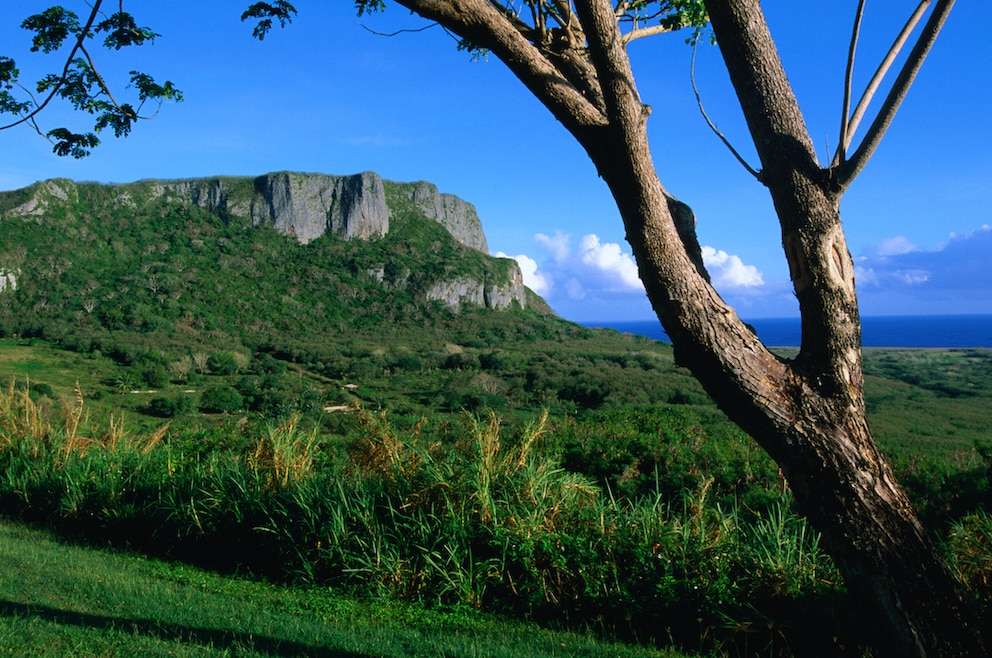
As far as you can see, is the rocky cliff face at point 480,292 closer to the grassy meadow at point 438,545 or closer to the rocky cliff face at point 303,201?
the rocky cliff face at point 303,201

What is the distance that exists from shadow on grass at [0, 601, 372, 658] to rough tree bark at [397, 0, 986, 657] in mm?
2366

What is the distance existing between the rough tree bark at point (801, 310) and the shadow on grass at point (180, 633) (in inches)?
93.2

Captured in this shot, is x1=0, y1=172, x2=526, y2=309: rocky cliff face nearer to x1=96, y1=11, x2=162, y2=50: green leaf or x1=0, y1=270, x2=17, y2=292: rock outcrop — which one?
x1=0, y1=270, x2=17, y2=292: rock outcrop

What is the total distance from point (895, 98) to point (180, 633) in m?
4.25

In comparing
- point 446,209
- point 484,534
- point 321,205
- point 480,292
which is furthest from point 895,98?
point 446,209

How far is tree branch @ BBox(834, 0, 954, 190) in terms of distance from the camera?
2816mm

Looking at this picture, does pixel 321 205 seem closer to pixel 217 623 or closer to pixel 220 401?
pixel 220 401

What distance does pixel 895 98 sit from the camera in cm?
287

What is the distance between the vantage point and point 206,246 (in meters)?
76.9

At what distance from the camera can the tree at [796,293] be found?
2621 mm

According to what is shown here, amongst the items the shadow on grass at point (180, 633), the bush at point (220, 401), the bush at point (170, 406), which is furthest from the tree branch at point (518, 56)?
the bush at point (220, 401)

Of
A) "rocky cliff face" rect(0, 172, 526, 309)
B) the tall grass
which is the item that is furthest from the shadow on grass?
"rocky cliff face" rect(0, 172, 526, 309)

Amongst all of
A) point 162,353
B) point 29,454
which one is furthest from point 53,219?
point 29,454

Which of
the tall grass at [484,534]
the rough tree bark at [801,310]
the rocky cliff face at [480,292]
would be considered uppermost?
the rocky cliff face at [480,292]
